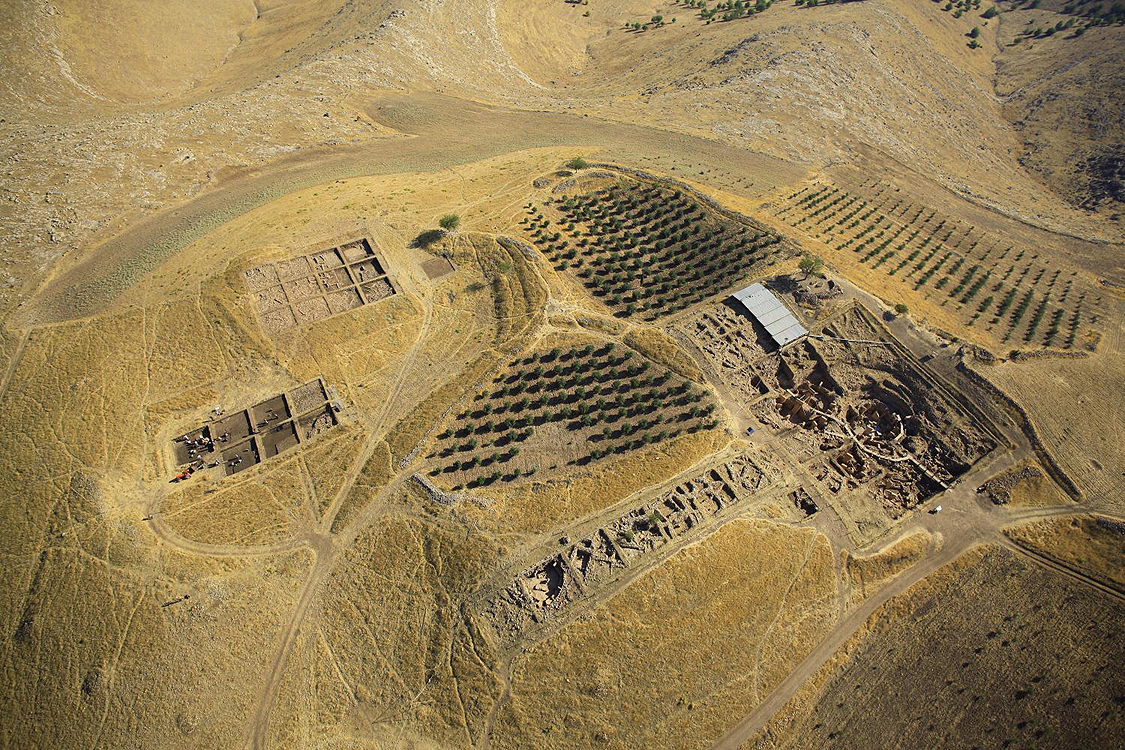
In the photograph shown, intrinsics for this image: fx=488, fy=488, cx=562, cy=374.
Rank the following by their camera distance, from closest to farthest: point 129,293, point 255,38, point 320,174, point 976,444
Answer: point 976,444, point 129,293, point 320,174, point 255,38

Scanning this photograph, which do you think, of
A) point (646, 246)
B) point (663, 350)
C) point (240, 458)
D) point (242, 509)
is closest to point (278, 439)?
point (240, 458)

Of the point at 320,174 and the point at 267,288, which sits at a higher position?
the point at 320,174

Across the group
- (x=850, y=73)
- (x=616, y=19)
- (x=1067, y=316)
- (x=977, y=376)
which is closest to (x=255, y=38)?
(x=616, y=19)

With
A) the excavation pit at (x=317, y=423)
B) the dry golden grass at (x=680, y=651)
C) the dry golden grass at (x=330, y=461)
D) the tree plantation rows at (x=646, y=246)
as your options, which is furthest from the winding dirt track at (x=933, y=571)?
the excavation pit at (x=317, y=423)

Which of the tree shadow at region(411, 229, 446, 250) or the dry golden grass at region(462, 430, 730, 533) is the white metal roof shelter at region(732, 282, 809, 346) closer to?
the dry golden grass at region(462, 430, 730, 533)

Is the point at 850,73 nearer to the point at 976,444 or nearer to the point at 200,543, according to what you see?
the point at 976,444
